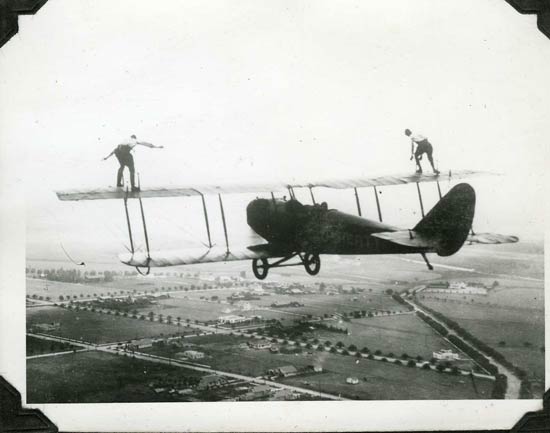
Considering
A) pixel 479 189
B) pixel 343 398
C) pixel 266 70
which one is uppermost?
pixel 266 70

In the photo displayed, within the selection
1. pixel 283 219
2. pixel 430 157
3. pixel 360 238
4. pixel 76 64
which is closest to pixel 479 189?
pixel 430 157

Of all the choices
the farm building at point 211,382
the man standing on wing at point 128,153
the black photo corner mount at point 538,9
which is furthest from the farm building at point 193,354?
the black photo corner mount at point 538,9

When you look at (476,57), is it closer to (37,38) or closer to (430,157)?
(430,157)

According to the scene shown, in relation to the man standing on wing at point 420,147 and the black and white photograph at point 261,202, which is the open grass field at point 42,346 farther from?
the man standing on wing at point 420,147

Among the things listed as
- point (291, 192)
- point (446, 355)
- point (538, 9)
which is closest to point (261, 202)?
point (291, 192)

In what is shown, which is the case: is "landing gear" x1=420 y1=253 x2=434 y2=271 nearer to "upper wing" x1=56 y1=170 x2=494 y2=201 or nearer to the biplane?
the biplane

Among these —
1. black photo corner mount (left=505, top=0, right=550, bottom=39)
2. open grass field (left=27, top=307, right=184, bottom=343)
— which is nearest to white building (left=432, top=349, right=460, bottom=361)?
open grass field (left=27, top=307, right=184, bottom=343)
